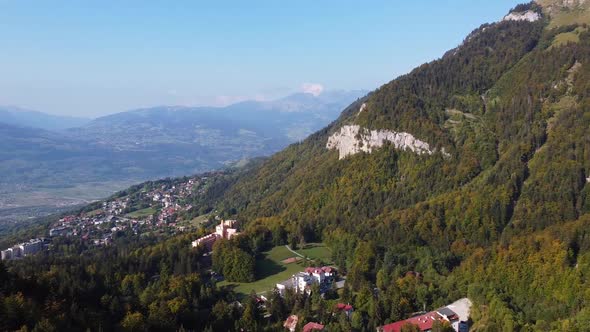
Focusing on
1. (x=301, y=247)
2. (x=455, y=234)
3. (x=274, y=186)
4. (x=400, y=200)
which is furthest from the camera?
(x=274, y=186)

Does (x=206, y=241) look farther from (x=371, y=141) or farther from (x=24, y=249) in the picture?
(x=371, y=141)

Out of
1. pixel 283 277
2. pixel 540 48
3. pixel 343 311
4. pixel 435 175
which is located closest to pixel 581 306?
pixel 343 311

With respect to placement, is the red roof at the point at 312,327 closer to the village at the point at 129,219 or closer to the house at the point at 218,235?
the house at the point at 218,235

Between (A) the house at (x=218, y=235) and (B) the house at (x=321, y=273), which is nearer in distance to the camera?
(B) the house at (x=321, y=273)

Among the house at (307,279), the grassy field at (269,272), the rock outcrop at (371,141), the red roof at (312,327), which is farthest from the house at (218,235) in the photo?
the rock outcrop at (371,141)

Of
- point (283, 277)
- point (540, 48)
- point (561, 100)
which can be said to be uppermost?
point (540, 48)

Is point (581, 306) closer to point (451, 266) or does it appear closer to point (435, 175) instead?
point (451, 266)

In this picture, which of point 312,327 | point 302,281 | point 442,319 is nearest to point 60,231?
point 302,281
